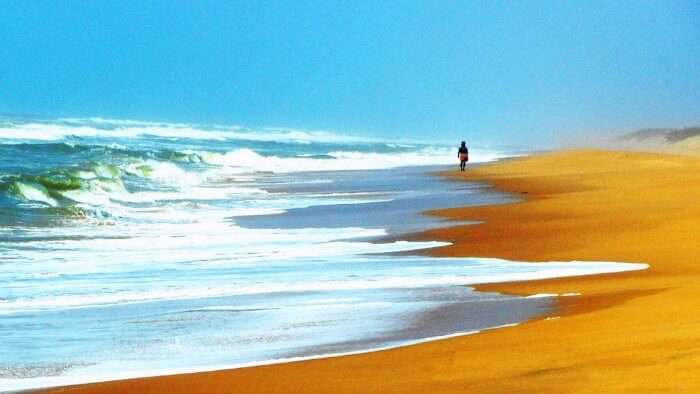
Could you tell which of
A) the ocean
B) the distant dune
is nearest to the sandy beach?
the ocean

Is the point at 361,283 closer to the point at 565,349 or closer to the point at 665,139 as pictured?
the point at 565,349

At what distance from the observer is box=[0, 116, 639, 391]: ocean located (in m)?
7.19

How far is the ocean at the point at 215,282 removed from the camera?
7188 millimetres

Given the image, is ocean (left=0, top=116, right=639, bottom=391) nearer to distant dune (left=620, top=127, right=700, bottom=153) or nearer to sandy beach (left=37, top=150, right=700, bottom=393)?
sandy beach (left=37, top=150, right=700, bottom=393)

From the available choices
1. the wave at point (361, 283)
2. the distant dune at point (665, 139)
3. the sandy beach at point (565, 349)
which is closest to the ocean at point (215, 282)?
the wave at point (361, 283)

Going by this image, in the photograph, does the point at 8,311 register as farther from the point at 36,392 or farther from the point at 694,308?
the point at 694,308

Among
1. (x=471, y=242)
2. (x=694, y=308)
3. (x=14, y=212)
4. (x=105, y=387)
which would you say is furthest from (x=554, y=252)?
(x=14, y=212)

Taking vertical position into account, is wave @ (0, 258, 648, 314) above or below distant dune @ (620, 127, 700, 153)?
below

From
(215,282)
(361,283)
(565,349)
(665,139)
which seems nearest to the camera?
(565,349)

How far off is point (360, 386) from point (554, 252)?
21.9ft

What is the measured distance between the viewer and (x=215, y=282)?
400 inches

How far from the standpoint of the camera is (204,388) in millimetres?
6031

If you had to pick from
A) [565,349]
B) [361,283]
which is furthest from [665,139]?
[565,349]

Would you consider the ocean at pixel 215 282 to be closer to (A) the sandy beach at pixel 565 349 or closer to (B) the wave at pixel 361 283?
(B) the wave at pixel 361 283
